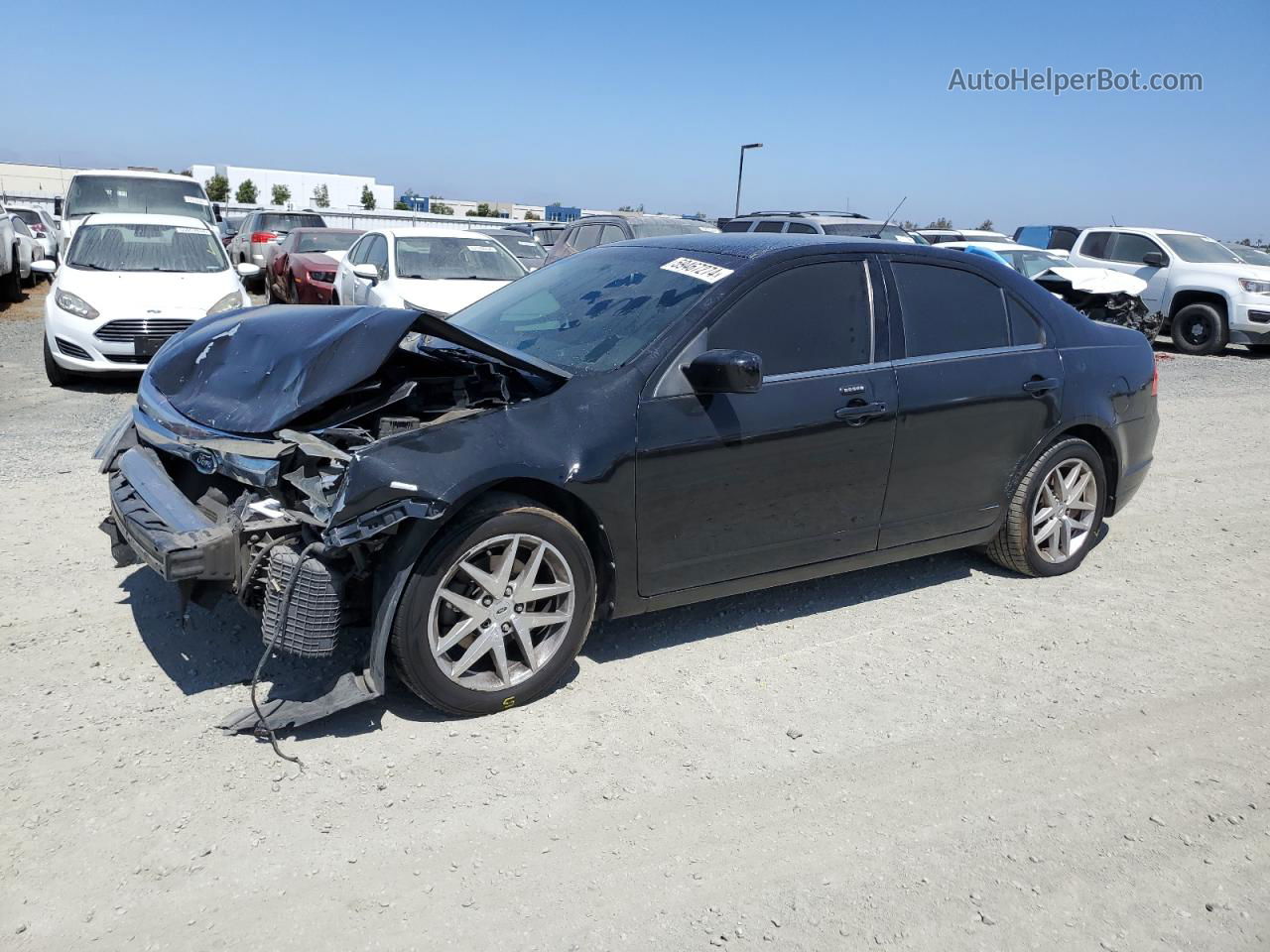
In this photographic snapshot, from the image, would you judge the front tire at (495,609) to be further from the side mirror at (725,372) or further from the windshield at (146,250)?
the windshield at (146,250)

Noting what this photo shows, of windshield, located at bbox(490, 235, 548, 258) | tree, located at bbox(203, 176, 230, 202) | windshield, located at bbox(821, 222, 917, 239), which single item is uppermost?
tree, located at bbox(203, 176, 230, 202)

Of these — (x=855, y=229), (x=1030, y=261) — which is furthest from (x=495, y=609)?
(x=1030, y=261)

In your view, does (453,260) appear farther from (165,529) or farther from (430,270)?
(165,529)

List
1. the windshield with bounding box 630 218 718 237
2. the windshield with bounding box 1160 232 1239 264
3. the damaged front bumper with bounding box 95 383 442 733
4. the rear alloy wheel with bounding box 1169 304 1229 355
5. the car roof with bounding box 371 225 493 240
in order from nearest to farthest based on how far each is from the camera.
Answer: the damaged front bumper with bounding box 95 383 442 733
the car roof with bounding box 371 225 493 240
the windshield with bounding box 630 218 718 237
the rear alloy wheel with bounding box 1169 304 1229 355
the windshield with bounding box 1160 232 1239 264

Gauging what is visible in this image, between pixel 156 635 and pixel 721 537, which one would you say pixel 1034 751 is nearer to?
pixel 721 537

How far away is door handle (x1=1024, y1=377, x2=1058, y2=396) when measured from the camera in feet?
16.1

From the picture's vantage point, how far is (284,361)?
13.1 ft

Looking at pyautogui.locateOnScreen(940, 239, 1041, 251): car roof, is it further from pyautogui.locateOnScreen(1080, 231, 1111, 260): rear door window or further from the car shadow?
the car shadow

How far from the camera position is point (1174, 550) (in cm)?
595

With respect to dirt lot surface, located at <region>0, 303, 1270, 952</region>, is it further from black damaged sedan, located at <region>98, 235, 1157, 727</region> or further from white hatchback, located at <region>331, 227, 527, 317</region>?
white hatchback, located at <region>331, 227, 527, 317</region>

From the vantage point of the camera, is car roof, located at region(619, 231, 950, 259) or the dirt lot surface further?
car roof, located at region(619, 231, 950, 259)

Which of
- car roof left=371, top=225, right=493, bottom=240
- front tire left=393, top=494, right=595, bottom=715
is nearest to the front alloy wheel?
front tire left=393, top=494, right=595, bottom=715

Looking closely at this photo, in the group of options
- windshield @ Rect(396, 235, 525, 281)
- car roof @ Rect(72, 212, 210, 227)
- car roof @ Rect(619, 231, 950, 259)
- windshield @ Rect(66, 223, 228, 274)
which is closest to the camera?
car roof @ Rect(619, 231, 950, 259)

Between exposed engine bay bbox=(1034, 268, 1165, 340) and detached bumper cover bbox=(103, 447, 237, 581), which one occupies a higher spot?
exposed engine bay bbox=(1034, 268, 1165, 340)
